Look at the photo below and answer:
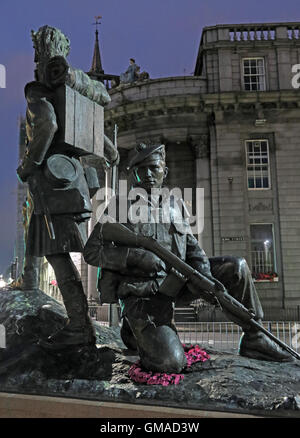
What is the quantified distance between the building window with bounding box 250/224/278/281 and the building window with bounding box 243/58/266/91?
7781 mm

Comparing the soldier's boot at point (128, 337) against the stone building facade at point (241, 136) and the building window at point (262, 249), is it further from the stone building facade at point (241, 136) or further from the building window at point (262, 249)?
the building window at point (262, 249)

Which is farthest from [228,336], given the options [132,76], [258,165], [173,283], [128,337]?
[132,76]

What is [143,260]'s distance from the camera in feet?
13.0

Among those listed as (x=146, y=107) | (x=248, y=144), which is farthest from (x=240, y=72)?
(x=146, y=107)

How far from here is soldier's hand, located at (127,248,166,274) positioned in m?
3.95

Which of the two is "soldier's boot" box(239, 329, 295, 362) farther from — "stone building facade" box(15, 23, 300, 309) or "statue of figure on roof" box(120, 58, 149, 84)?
"statue of figure on roof" box(120, 58, 149, 84)

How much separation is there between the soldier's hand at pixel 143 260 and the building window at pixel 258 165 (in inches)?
738

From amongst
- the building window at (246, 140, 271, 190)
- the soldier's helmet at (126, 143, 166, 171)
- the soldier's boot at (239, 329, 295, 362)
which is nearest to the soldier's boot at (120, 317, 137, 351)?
the soldier's boot at (239, 329, 295, 362)

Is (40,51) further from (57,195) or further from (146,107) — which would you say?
(146,107)

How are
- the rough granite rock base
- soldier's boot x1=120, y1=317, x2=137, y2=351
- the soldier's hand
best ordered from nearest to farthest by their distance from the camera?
the rough granite rock base, the soldier's hand, soldier's boot x1=120, y1=317, x2=137, y2=351

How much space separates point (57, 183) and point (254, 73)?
2086cm

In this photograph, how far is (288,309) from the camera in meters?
20.0

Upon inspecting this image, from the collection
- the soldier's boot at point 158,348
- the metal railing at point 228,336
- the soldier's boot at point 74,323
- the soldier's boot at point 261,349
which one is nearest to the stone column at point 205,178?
the metal railing at point 228,336

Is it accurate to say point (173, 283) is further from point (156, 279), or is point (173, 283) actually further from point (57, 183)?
point (57, 183)
